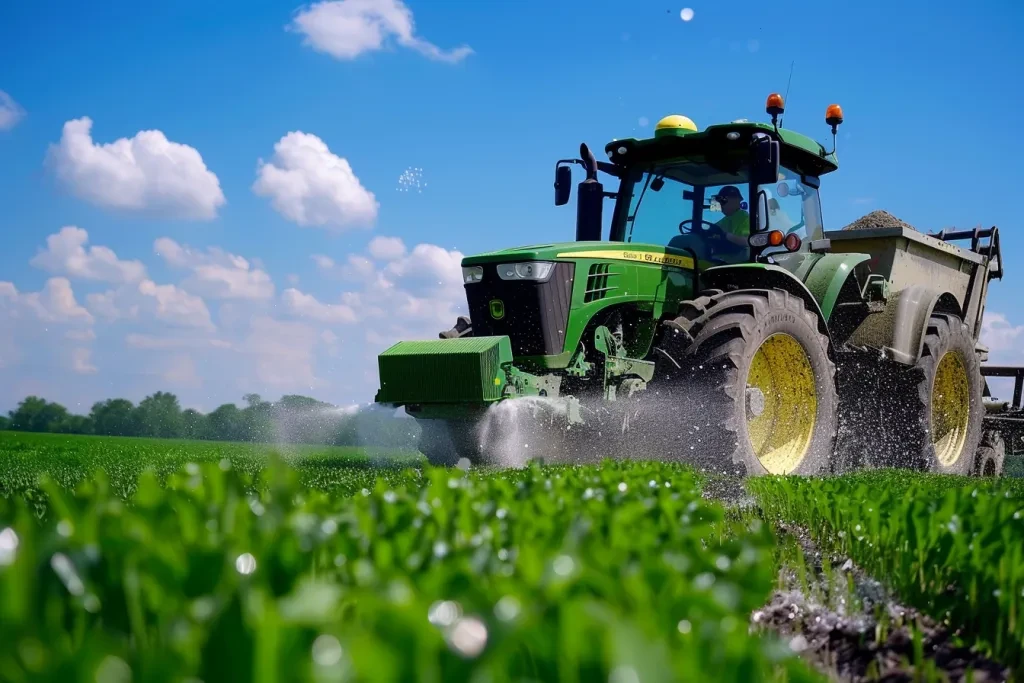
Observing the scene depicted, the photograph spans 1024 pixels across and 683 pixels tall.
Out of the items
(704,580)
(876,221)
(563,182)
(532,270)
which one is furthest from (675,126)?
(704,580)

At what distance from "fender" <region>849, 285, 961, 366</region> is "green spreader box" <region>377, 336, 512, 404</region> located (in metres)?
4.26

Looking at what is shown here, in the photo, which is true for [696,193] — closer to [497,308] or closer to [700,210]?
[700,210]

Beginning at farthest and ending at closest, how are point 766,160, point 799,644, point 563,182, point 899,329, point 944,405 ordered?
point 944,405
point 899,329
point 563,182
point 766,160
point 799,644

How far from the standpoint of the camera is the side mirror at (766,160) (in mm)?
7305

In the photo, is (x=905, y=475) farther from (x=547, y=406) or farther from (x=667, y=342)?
(x=547, y=406)

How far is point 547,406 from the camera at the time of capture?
7172 mm

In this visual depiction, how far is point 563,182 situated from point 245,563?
686 cm

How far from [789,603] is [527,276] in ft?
14.6

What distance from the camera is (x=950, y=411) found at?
10875mm

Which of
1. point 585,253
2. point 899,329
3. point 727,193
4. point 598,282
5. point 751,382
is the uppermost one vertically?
point 727,193

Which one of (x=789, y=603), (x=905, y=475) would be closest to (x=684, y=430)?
(x=905, y=475)

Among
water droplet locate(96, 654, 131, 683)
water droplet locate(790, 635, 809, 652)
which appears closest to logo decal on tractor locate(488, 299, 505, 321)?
water droplet locate(790, 635, 809, 652)

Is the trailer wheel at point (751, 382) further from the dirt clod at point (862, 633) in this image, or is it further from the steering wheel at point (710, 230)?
the dirt clod at point (862, 633)

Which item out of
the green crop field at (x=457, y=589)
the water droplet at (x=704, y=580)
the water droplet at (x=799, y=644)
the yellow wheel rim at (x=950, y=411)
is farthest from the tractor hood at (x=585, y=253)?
the water droplet at (x=704, y=580)
